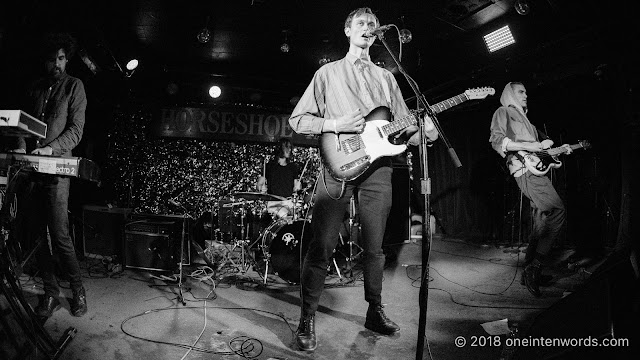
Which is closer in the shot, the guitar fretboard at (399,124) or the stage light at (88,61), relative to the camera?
the guitar fretboard at (399,124)

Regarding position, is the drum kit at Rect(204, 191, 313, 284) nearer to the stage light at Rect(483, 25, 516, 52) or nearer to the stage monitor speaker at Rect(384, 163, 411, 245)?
the stage monitor speaker at Rect(384, 163, 411, 245)

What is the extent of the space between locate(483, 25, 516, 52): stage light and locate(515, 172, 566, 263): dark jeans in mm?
3239

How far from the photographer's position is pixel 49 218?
304cm

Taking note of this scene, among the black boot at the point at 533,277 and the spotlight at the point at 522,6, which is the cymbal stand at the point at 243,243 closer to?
the black boot at the point at 533,277

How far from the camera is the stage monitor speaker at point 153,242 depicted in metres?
5.16

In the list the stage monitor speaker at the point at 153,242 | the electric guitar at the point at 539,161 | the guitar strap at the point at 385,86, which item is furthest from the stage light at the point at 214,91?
the electric guitar at the point at 539,161

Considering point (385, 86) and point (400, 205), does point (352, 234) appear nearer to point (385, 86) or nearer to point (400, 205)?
point (400, 205)

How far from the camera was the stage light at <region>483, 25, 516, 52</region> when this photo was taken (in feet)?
20.9

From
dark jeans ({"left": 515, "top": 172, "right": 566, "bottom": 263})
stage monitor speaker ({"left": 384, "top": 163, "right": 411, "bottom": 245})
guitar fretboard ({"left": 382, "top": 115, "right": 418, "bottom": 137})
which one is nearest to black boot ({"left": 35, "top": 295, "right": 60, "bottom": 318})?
guitar fretboard ({"left": 382, "top": 115, "right": 418, "bottom": 137})

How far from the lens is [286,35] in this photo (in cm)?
712

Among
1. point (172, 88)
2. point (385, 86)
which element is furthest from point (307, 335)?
point (172, 88)

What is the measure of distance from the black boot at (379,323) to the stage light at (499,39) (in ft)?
18.7

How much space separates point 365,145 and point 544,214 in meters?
2.77

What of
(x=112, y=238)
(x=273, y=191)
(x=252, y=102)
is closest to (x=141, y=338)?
(x=112, y=238)
